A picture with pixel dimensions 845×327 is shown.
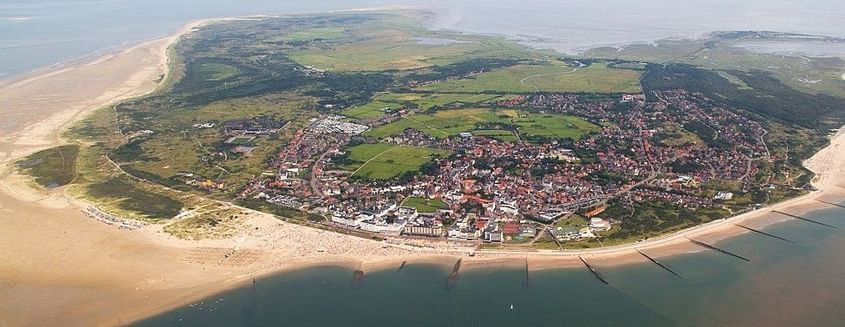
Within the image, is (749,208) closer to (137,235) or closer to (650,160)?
(650,160)

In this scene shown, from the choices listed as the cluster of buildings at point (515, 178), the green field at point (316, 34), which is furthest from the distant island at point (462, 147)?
the green field at point (316, 34)

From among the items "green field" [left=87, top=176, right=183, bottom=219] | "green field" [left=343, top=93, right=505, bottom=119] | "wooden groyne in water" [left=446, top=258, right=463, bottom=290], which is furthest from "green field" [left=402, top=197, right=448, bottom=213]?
"green field" [left=343, top=93, right=505, bottom=119]

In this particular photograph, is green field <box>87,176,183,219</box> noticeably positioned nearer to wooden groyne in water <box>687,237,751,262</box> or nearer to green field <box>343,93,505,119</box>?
green field <box>343,93,505,119</box>

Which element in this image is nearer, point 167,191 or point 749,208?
point 749,208

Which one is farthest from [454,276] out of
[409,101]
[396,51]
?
[396,51]

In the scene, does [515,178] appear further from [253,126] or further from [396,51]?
[396,51]

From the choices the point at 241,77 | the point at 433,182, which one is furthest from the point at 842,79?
the point at 241,77
